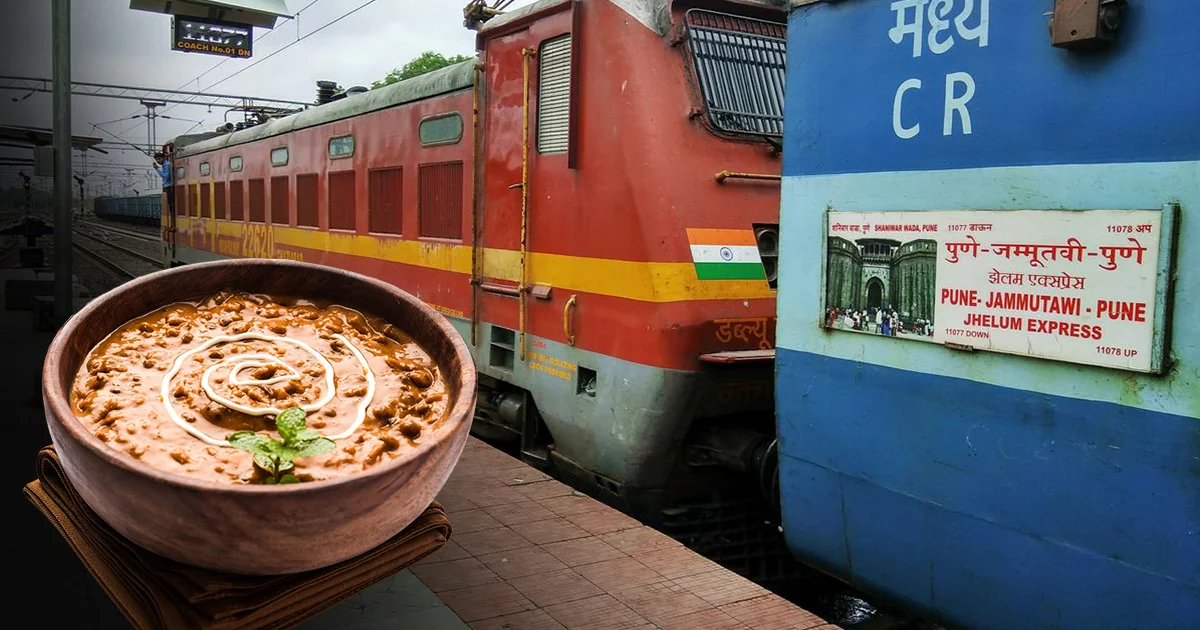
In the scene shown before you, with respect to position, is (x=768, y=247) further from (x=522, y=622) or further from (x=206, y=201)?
(x=206, y=201)

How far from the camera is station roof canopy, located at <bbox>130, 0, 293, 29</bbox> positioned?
1480cm

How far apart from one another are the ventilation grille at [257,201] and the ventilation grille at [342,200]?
2795 millimetres

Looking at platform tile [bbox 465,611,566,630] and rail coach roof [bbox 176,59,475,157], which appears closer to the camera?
platform tile [bbox 465,611,566,630]

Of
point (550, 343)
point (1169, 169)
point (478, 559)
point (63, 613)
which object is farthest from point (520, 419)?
point (1169, 169)

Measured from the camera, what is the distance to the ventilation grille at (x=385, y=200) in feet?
23.5

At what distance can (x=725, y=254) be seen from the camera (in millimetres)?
4523

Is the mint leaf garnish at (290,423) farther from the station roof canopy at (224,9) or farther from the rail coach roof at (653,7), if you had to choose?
the station roof canopy at (224,9)

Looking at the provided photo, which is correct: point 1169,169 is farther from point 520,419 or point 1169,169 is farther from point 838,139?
point 520,419

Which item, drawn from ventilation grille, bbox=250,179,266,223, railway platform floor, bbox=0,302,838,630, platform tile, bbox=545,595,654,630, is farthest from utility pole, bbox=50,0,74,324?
platform tile, bbox=545,595,654,630

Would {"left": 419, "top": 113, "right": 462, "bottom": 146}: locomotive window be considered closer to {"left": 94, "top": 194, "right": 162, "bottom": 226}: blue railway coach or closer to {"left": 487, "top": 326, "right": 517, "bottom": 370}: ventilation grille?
{"left": 487, "top": 326, "right": 517, "bottom": 370}: ventilation grille

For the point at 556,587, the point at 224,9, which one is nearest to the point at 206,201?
the point at 224,9

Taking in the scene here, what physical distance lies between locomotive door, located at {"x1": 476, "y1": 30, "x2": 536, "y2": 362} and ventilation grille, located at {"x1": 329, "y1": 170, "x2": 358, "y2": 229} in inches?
105

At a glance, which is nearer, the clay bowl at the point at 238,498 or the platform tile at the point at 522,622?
the clay bowl at the point at 238,498

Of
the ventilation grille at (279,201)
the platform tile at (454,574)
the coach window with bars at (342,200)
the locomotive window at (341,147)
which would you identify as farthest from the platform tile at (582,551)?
the ventilation grille at (279,201)
